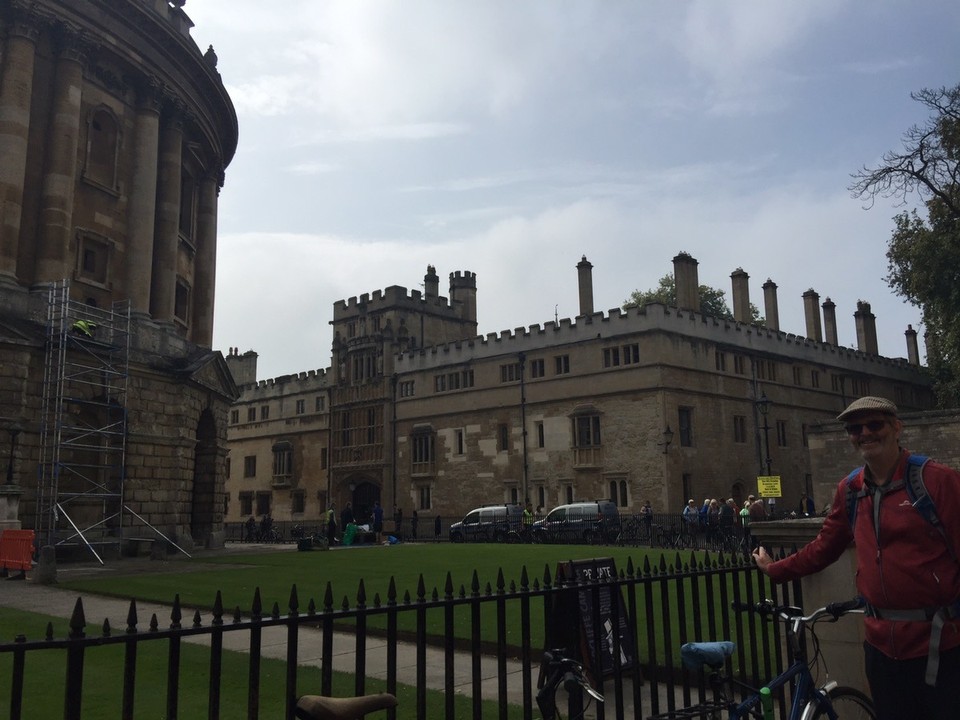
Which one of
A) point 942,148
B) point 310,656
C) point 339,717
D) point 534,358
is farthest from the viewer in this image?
point 534,358

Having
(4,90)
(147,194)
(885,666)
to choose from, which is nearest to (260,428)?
(147,194)

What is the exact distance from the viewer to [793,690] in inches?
193

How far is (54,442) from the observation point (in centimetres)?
2095

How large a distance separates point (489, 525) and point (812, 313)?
82.7ft

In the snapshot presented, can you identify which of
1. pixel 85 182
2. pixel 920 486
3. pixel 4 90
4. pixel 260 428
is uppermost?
pixel 4 90

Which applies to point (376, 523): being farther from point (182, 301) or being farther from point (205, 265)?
point (205, 265)

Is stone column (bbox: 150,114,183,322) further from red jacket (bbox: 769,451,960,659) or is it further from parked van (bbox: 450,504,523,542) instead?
red jacket (bbox: 769,451,960,659)

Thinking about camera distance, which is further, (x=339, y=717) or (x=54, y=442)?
(x=54, y=442)

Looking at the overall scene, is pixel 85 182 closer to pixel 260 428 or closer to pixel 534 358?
pixel 534 358

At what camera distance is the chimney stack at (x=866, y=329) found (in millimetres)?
52438

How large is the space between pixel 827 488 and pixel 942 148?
13408 millimetres

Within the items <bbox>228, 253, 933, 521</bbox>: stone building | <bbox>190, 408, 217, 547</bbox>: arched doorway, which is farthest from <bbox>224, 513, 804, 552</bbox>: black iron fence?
<bbox>190, 408, 217, 547</bbox>: arched doorway

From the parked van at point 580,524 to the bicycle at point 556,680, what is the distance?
2897 centimetres

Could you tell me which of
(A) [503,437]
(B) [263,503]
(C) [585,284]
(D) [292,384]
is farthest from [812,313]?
(B) [263,503]
